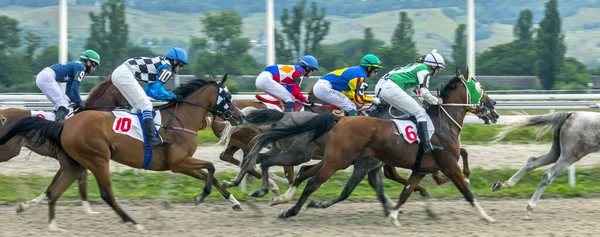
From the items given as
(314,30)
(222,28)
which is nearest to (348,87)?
(314,30)

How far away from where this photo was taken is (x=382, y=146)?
7.13m

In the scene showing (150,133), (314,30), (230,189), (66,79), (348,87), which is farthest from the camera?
(314,30)

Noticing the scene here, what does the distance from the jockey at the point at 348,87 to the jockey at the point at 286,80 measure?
0.33 m

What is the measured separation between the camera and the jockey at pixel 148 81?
7168 millimetres

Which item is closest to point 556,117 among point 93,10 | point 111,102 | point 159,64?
point 159,64

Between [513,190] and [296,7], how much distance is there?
9933 mm

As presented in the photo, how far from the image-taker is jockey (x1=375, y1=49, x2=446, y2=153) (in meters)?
7.31

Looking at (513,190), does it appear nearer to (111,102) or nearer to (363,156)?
(363,156)

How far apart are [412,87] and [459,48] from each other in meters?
13.8

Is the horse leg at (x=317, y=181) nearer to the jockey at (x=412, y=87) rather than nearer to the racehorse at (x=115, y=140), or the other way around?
the racehorse at (x=115, y=140)

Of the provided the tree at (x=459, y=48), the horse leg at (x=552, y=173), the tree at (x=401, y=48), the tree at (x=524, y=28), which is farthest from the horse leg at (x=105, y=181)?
the tree at (x=524, y=28)

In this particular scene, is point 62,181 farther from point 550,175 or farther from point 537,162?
point 537,162

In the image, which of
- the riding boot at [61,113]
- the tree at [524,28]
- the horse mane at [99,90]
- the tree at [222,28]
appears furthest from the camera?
the tree at [524,28]

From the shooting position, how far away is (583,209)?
8.00m
